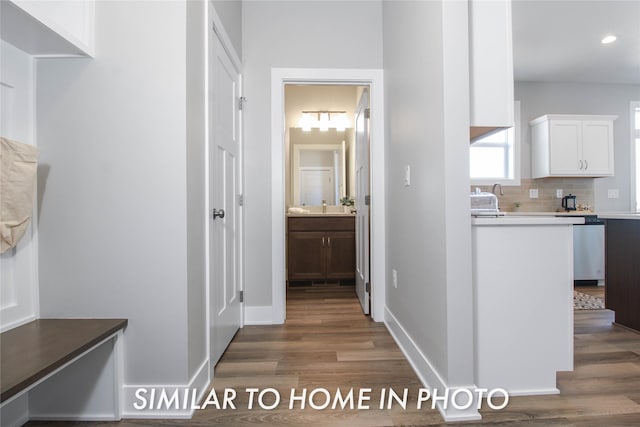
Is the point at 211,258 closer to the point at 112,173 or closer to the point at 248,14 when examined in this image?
the point at 112,173

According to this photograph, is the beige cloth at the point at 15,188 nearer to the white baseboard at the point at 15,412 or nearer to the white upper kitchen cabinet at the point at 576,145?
the white baseboard at the point at 15,412

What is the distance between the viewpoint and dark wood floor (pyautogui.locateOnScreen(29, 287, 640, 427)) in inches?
53.2

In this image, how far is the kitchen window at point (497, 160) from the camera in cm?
427

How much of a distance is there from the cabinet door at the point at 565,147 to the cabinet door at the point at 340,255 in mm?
2699

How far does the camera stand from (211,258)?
169 cm

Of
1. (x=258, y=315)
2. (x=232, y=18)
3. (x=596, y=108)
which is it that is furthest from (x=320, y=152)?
(x=596, y=108)

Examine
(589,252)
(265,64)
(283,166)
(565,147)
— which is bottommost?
(589,252)

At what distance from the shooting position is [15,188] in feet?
3.92

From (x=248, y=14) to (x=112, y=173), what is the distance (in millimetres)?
1832

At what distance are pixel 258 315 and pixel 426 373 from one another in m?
1.37

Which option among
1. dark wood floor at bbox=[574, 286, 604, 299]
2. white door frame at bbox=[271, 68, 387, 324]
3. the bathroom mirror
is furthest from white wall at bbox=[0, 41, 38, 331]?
dark wood floor at bbox=[574, 286, 604, 299]

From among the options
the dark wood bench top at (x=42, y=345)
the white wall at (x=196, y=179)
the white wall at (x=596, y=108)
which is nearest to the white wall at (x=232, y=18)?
the white wall at (x=196, y=179)

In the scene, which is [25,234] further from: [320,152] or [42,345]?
[320,152]

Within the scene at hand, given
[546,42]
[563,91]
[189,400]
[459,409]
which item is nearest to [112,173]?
[189,400]
